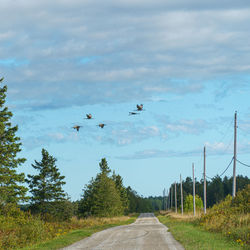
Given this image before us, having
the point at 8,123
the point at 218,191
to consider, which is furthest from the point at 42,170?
the point at 218,191

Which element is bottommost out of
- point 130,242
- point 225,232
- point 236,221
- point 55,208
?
point 130,242

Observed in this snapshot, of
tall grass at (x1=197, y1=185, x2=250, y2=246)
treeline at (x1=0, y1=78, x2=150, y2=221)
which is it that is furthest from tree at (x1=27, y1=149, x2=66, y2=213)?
tall grass at (x1=197, y1=185, x2=250, y2=246)

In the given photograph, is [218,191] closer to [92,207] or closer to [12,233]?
[92,207]

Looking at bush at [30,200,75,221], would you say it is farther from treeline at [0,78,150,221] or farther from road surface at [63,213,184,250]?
road surface at [63,213,184,250]

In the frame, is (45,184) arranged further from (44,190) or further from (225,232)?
(225,232)

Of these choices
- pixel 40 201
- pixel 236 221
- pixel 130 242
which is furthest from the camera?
pixel 40 201

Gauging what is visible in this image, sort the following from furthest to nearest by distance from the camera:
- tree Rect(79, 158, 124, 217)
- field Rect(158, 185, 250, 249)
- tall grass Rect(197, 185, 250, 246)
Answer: tree Rect(79, 158, 124, 217)
tall grass Rect(197, 185, 250, 246)
field Rect(158, 185, 250, 249)

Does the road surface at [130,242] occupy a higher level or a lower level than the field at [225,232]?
lower

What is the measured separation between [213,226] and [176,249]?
10879mm

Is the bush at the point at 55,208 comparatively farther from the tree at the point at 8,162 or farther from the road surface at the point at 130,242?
the road surface at the point at 130,242

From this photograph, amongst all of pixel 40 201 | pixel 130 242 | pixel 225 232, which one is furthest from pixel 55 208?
pixel 130 242

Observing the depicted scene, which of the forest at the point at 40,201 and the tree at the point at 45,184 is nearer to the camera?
the forest at the point at 40,201

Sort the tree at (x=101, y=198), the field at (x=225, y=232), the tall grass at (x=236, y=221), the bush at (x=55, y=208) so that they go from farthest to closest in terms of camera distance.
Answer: the tree at (x=101, y=198) < the bush at (x=55, y=208) < the tall grass at (x=236, y=221) < the field at (x=225, y=232)

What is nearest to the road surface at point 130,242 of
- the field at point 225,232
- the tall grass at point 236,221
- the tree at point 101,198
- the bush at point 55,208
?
the field at point 225,232
